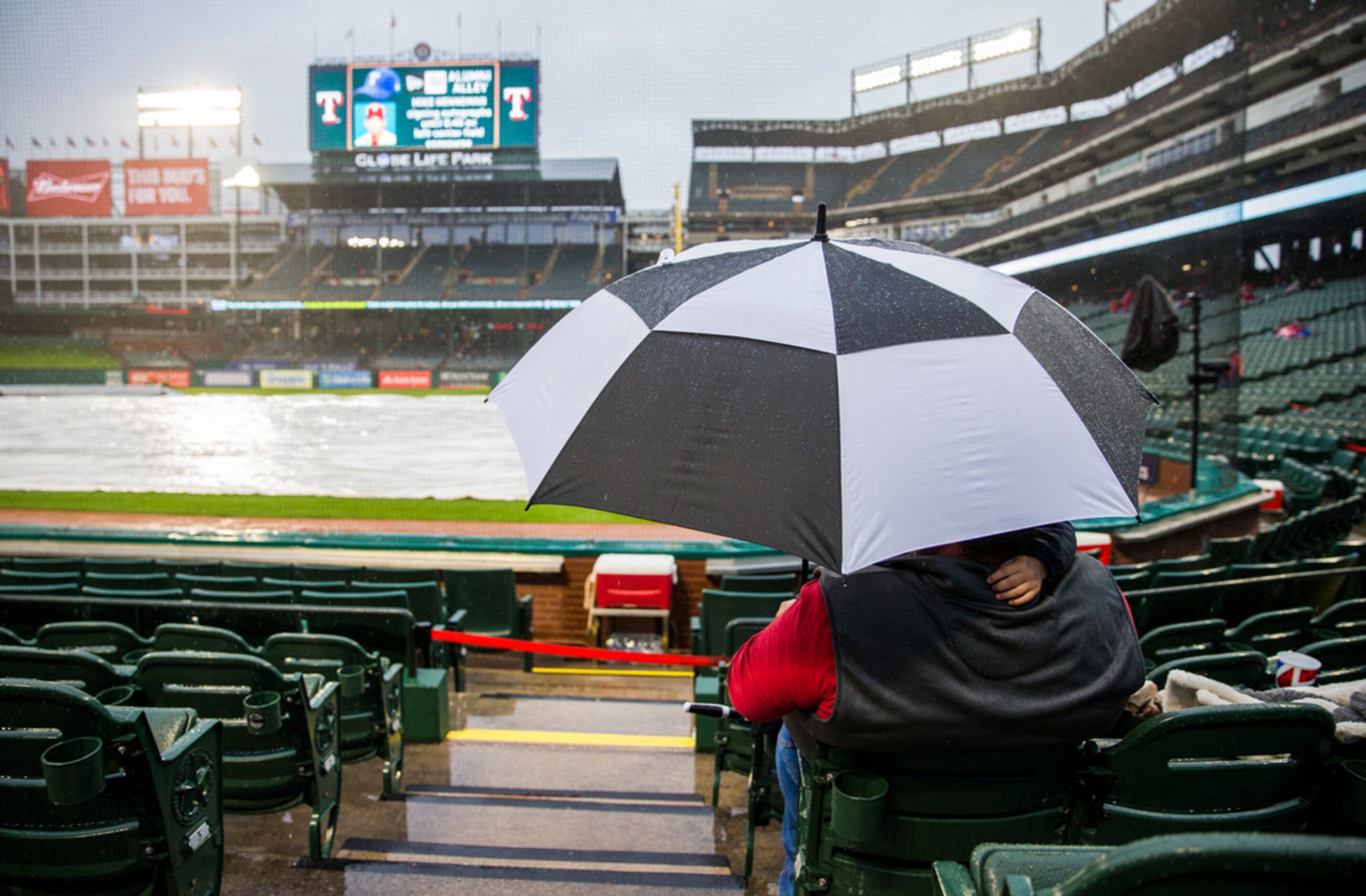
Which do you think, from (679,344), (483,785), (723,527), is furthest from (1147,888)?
(483,785)

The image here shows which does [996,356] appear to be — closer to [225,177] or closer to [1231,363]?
[1231,363]

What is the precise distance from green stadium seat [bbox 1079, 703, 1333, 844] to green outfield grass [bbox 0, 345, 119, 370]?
41852 mm

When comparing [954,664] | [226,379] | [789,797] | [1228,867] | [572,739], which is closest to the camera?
[1228,867]

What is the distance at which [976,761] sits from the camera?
58.2 inches

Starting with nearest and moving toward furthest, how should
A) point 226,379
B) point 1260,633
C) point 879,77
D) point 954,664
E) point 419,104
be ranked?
point 954,664 < point 1260,633 < point 879,77 < point 419,104 < point 226,379

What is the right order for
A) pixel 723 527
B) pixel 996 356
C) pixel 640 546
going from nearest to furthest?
1. pixel 723 527
2. pixel 996 356
3. pixel 640 546

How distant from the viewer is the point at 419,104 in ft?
112

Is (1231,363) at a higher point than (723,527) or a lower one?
higher

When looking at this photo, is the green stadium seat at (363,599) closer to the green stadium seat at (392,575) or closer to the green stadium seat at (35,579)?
the green stadium seat at (392,575)

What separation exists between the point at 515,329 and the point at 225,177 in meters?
22.0

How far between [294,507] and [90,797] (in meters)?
8.47

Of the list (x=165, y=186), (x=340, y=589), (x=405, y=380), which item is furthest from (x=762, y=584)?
(x=165, y=186)

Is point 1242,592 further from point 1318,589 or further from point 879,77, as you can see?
point 879,77

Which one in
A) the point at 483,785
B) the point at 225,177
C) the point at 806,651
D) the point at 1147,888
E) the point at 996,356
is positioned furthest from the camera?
the point at 225,177
